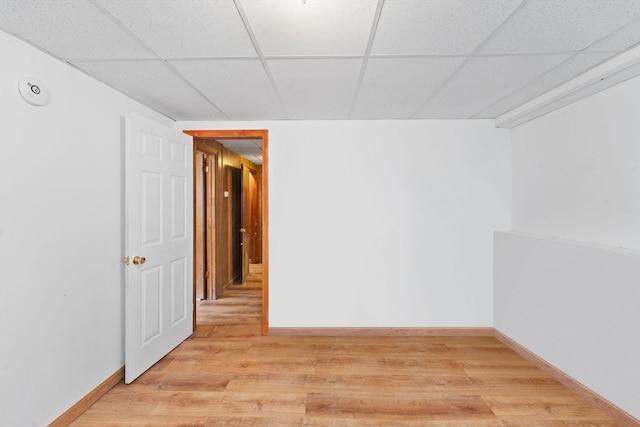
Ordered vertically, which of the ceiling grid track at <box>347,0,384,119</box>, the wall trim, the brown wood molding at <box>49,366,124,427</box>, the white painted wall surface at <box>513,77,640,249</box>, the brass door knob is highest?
the ceiling grid track at <box>347,0,384,119</box>

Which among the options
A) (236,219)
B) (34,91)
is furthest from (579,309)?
(236,219)

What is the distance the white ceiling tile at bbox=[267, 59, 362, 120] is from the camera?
1.89 m

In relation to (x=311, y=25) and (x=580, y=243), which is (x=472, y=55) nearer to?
(x=311, y=25)

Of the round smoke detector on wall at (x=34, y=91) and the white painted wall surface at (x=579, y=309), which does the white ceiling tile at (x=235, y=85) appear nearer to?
the round smoke detector on wall at (x=34, y=91)

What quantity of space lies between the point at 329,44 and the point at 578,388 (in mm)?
2877

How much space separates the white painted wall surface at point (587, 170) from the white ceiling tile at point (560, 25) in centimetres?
67

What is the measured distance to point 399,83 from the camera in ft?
7.22

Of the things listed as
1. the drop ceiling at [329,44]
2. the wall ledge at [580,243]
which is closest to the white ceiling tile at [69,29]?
the drop ceiling at [329,44]

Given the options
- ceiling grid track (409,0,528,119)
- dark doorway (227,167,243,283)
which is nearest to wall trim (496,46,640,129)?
ceiling grid track (409,0,528,119)

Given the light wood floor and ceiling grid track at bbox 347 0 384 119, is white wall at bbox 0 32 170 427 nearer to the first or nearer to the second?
the light wood floor

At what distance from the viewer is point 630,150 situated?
1910 millimetres

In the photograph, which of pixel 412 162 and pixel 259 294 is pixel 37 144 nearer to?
pixel 412 162

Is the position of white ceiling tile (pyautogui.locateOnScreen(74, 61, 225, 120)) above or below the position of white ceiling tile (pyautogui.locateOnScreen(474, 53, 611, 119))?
below

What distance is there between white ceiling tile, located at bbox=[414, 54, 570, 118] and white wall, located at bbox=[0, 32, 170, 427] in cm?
257
